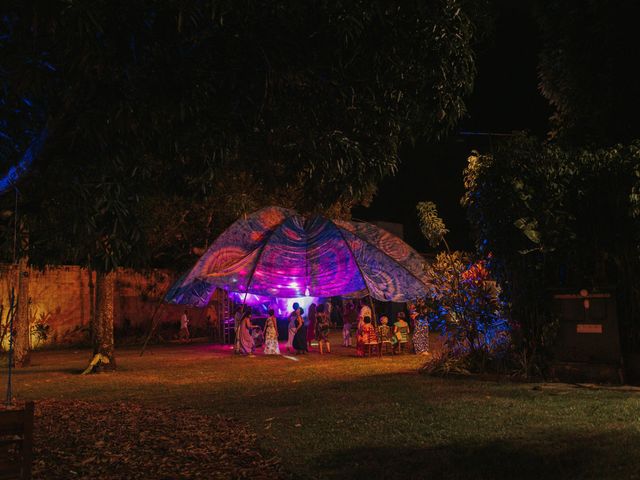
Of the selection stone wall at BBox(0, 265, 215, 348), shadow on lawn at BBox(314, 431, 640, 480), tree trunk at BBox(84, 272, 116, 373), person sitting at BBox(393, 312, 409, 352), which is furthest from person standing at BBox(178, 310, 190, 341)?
shadow on lawn at BBox(314, 431, 640, 480)

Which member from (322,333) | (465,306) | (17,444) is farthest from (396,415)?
(322,333)

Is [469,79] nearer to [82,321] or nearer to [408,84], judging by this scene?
[408,84]

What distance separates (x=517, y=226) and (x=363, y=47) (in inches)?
233

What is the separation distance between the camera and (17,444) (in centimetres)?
508

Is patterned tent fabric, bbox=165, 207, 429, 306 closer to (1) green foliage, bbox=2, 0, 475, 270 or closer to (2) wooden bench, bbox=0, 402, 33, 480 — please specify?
(1) green foliage, bbox=2, 0, 475, 270

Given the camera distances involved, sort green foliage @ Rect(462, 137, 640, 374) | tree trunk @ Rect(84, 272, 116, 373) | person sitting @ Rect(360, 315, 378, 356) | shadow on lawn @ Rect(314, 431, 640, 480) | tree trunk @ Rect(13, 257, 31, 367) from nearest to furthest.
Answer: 1. shadow on lawn @ Rect(314, 431, 640, 480)
2. green foliage @ Rect(462, 137, 640, 374)
3. tree trunk @ Rect(84, 272, 116, 373)
4. tree trunk @ Rect(13, 257, 31, 367)
5. person sitting @ Rect(360, 315, 378, 356)

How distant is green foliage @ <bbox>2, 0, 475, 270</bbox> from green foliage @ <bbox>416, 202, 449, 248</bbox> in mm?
7052

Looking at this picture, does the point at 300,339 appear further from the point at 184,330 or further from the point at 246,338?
the point at 184,330

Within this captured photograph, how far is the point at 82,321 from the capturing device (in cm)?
2633

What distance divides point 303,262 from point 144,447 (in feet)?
51.0

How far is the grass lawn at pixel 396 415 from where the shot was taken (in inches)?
271

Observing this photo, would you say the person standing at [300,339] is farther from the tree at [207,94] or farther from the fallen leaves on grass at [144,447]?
the tree at [207,94]

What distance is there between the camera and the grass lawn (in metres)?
6.88

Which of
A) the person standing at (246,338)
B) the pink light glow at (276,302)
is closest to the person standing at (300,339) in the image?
the person standing at (246,338)
